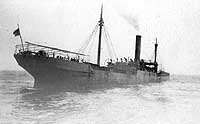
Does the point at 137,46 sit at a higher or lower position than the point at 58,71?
higher

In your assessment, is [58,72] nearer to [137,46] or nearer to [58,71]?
[58,71]

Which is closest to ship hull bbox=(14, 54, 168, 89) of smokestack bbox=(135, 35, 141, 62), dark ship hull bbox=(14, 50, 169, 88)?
dark ship hull bbox=(14, 50, 169, 88)

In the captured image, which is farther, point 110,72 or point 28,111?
point 110,72

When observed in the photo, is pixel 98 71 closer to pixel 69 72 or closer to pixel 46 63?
pixel 69 72

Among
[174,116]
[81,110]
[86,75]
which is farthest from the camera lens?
[86,75]

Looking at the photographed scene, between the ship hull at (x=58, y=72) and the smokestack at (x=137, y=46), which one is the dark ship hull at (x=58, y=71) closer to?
the ship hull at (x=58, y=72)

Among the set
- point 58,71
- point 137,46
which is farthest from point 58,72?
point 137,46

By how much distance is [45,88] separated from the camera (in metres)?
21.5

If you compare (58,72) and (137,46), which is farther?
(137,46)

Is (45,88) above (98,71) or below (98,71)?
below

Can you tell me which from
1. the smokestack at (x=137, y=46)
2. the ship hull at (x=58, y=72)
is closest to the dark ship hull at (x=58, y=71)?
the ship hull at (x=58, y=72)

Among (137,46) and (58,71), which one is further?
(137,46)

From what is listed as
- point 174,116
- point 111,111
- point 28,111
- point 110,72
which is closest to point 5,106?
point 28,111

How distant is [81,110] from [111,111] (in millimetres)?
1360
